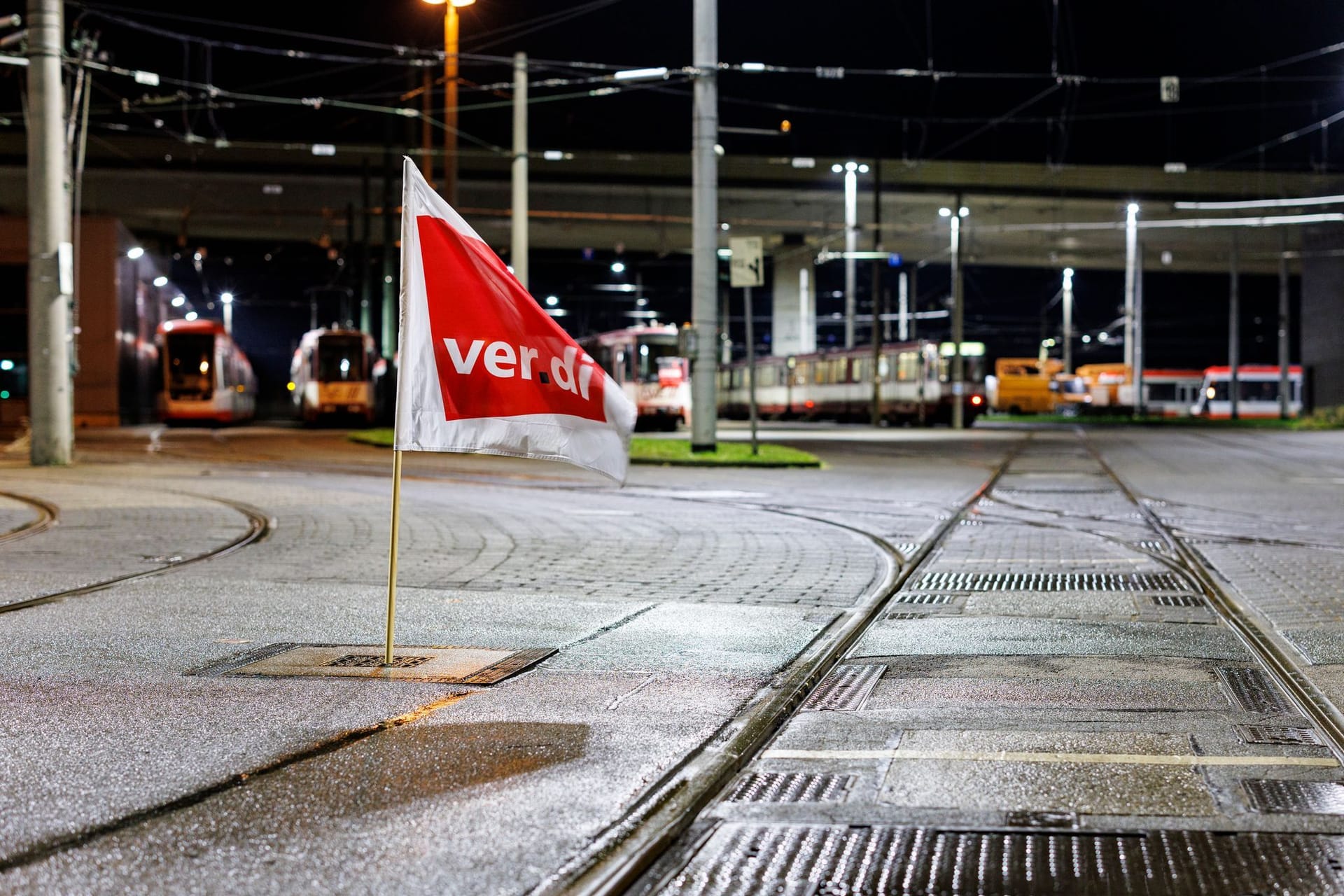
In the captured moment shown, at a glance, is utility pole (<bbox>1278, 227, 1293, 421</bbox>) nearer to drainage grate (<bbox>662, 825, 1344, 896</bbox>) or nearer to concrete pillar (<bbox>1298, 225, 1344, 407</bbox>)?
concrete pillar (<bbox>1298, 225, 1344, 407</bbox>)

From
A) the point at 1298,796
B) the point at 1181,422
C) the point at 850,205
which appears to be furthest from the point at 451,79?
the point at 1181,422

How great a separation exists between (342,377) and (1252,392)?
5389cm

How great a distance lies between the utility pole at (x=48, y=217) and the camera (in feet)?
69.4

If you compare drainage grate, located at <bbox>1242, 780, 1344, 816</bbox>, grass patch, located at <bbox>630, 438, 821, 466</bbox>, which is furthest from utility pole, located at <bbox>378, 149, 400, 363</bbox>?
drainage grate, located at <bbox>1242, 780, 1344, 816</bbox>

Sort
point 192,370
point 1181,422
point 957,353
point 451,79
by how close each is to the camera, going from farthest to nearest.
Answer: point 1181,422 < point 957,353 < point 192,370 < point 451,79

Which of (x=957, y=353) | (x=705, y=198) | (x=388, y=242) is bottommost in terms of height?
(x=957, y=353)

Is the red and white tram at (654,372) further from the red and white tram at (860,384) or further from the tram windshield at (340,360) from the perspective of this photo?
the red and white tram at (860,384)

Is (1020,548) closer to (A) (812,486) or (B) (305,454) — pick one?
(A) (812,486)

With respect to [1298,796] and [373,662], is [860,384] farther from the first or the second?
[1298,796]

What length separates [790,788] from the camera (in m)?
4.56

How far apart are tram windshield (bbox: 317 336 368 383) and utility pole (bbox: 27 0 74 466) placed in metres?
27.0

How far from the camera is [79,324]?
52.2 m

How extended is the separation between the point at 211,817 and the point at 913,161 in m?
49.9

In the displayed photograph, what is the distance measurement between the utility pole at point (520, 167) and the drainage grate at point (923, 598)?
19.6 metres
